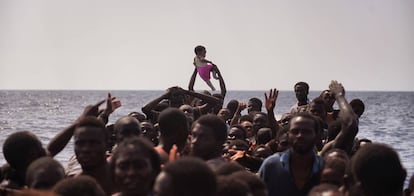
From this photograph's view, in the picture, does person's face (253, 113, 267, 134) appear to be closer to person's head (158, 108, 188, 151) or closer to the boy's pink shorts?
the boy's pink shorts

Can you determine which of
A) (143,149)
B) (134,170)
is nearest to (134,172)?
(134,170)

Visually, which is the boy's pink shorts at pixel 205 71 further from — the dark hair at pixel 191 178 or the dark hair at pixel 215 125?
the dark hair at pixel 191 178

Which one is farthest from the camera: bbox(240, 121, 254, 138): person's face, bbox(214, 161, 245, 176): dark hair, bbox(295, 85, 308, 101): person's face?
bbox(295, 85, 308, 101): person's face

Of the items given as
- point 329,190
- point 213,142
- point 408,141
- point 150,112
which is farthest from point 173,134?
point 408,141

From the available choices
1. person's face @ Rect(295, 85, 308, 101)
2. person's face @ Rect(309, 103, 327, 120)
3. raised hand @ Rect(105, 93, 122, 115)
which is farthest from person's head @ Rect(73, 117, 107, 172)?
person's face @ Rect(295, 85, 308, 101)

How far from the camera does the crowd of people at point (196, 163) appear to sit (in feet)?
16.7

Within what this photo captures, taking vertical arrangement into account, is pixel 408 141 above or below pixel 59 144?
below

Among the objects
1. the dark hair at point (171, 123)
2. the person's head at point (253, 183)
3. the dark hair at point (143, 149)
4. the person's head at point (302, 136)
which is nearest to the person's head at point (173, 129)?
the dark hair at point (171, 123)

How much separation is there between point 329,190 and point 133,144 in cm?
131

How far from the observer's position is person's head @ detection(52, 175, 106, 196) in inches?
209

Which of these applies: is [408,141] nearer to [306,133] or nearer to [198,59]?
[198,59]

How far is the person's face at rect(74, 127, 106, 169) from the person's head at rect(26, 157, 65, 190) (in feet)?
1.62

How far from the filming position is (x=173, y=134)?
24.0ft

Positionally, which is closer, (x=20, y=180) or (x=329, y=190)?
(x=329, y=190)
